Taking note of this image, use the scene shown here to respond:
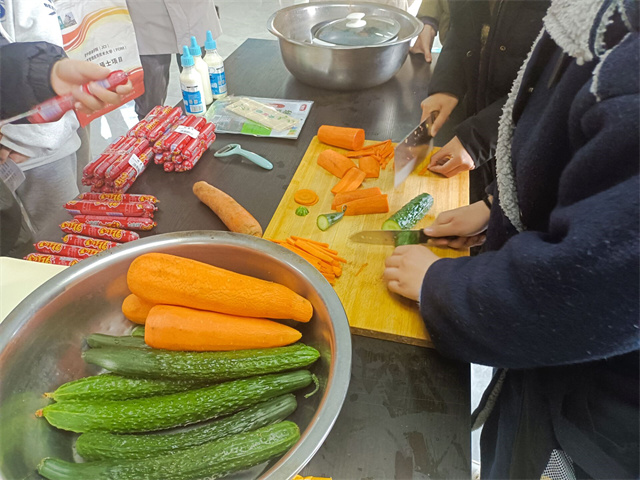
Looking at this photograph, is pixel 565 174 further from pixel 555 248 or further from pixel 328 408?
pixel 328 408

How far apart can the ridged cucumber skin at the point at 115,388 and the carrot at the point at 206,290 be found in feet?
0.45

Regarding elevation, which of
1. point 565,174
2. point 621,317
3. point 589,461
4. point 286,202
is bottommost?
point 589,461

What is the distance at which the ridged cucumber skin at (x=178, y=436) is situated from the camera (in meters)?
0.62

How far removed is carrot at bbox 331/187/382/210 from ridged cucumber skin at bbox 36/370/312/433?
0.61 meters

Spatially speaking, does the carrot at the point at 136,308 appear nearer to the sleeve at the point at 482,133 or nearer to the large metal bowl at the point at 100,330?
the large metal bowl at the point at 100,330

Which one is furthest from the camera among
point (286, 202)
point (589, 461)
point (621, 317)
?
point (286, 202)

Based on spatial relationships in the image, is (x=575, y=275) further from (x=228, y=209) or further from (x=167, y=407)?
(x=228, y=209)

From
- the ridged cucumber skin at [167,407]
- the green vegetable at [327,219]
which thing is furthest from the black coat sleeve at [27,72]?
the ridged cucumber skin at [167,407]

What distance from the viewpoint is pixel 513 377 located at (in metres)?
0.93

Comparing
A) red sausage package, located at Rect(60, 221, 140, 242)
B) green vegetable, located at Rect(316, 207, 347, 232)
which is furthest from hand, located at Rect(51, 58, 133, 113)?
green vegetable, located at Rect(316, 207, 347, 232)

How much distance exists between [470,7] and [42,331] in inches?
58.5

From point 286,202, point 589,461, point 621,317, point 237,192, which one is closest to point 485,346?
point 621,317

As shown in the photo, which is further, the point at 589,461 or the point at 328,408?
the point at 589,461

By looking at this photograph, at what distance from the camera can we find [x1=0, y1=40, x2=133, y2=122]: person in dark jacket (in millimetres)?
1115
